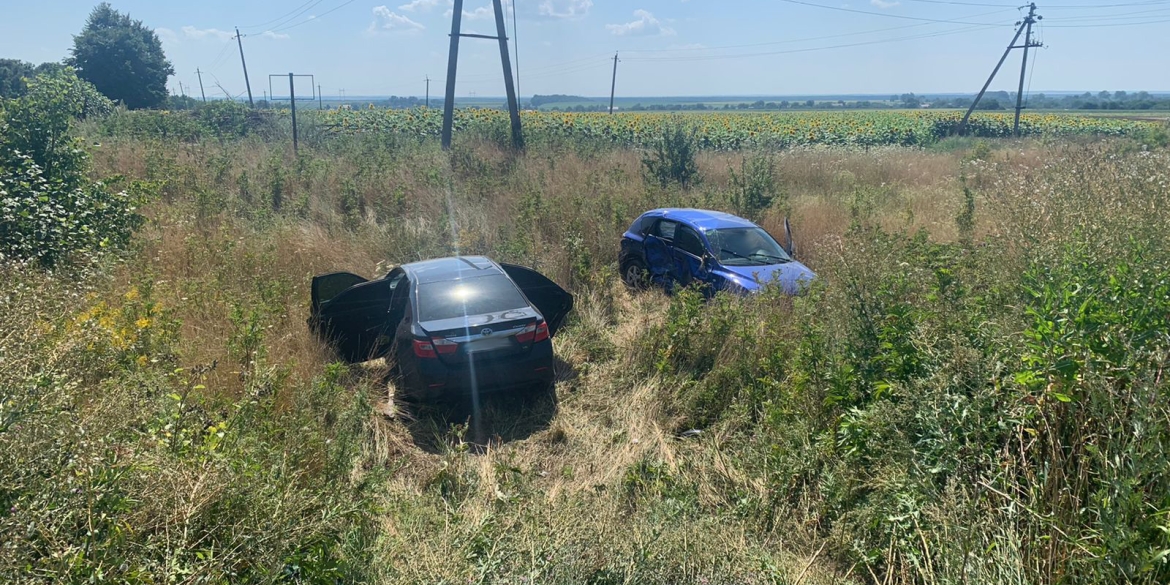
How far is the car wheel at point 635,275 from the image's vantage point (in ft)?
32.8

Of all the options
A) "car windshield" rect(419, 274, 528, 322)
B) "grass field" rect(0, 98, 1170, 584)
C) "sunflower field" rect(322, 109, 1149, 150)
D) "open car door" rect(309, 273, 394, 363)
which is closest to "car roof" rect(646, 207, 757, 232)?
"grass field" rect(0, 98, 1170, 584)

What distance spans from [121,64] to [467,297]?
5724cm

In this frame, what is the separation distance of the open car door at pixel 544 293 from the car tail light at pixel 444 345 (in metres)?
1.60

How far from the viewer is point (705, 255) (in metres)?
9.15

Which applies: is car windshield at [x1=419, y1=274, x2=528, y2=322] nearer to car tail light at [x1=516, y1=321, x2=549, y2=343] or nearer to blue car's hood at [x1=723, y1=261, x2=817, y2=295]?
car tail light at [x1=516, y1=321, x2=549, y2=343]

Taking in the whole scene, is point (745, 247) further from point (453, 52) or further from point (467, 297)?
point (453, 52)

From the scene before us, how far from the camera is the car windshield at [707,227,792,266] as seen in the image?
9.13 meters

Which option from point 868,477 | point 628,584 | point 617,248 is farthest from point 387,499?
point 617,248

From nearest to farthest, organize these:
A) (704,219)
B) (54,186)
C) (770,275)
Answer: (54,186) → (770,275) → (704,219)

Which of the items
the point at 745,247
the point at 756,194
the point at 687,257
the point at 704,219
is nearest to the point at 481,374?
the point at 687,257

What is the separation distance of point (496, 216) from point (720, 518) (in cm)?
956

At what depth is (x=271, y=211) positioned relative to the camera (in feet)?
40.5

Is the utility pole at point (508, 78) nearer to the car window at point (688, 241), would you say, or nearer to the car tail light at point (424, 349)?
the car window at point (688, 241)

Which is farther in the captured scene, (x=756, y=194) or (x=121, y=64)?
(x=121, y=64)
